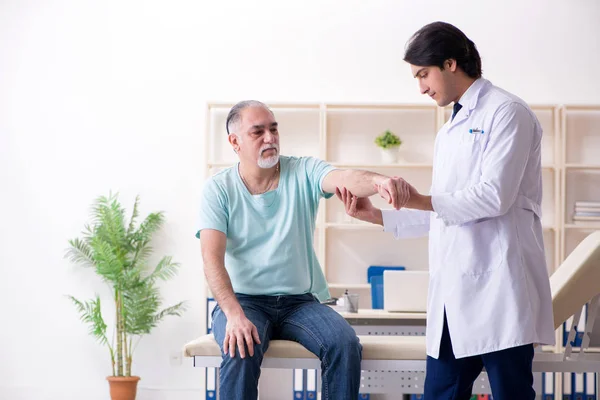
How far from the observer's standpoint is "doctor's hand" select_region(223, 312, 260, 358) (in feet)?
6.60

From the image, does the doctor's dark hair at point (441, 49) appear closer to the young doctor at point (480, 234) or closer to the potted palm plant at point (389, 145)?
the young doctor at point (480, 234)

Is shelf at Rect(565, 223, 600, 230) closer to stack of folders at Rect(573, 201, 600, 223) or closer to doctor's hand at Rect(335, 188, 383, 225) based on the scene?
stack of folders at Rect(573, 201, 600, 223)

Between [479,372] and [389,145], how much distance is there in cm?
285

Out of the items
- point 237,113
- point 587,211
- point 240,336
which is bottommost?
point 240,336

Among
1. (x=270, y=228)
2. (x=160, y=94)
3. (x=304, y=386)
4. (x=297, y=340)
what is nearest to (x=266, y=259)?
(x=270, y=228)

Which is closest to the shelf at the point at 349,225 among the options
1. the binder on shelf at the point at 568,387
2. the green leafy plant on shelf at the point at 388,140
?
the green leafy plant on shelf at the point at 388,140

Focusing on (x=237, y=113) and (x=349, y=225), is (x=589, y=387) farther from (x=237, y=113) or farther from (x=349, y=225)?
(x=237, y=113)

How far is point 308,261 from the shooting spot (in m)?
2.27

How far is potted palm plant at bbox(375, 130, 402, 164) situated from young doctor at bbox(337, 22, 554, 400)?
106 inches

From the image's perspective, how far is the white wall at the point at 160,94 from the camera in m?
4.84

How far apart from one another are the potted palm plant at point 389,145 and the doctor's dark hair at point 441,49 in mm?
2741

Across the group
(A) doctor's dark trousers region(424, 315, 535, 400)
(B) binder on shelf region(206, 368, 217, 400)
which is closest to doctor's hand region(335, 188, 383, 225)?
(A) doctor's dark trousers region(424, 315, 535, 400)

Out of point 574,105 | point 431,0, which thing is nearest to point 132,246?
point 431,0

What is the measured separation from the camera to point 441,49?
1.83 meters
